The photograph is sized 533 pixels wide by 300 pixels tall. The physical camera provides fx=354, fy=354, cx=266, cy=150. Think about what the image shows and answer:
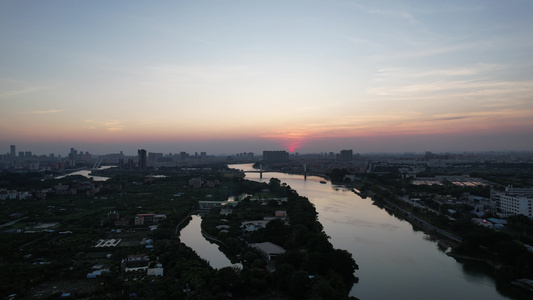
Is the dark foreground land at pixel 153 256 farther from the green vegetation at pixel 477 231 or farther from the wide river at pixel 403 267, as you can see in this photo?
the green vegetation at pixel 477 231

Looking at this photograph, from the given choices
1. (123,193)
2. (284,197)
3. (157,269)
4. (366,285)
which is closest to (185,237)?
(157,269)

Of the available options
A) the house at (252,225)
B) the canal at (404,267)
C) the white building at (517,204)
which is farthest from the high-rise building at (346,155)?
the house at (252,225)

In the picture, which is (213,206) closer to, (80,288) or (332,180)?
(80,288)

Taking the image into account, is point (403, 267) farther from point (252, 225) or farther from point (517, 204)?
point (517, 204)

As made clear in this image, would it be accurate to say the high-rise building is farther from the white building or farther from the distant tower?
the white building

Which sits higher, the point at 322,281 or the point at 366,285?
the point at 322,281
